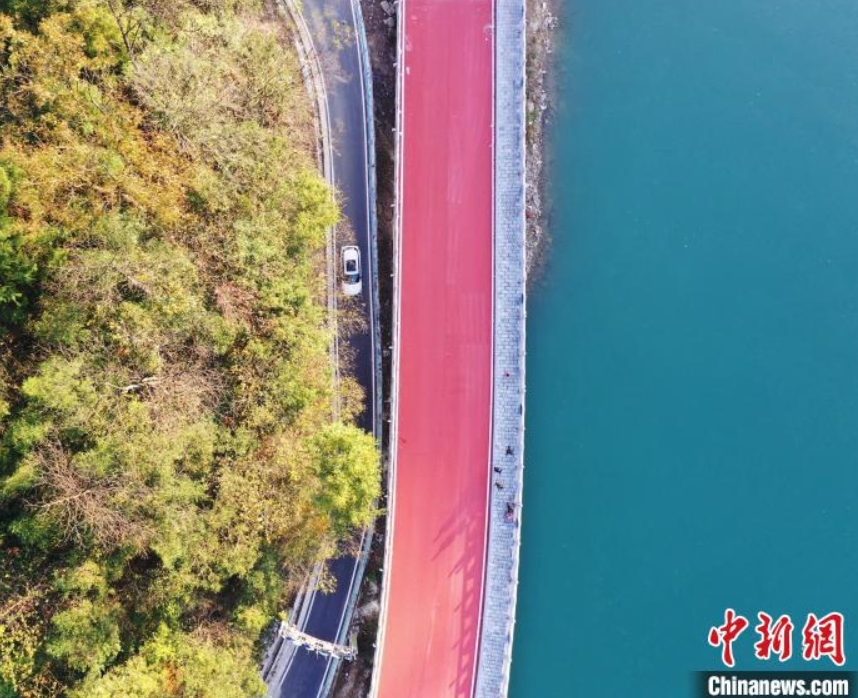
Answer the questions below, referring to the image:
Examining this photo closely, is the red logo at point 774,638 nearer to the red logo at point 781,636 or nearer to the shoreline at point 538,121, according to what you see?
the red logo at point 781,636

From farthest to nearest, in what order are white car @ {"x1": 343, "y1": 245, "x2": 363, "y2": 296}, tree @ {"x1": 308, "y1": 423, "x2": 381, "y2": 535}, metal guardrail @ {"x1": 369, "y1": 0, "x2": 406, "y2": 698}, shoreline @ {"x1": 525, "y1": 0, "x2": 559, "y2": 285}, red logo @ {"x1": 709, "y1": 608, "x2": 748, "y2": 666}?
shoreline @ {"x1": 525, "y1": 0, "x2": 559, "y2": 285} < red logo @ {"x1": 709, "y1": 608, "x2": 748, "y2": 666} < white car @ {"x1": 343, "y1": 245, "x2": 363, "y2": 296} < metal guardrail @ {"x1": 369, "y1": 0, "x2": 406, "y2": 698} < tree @ {"x1": 308, "y1": 423, "x2": 381, "y2": 535}

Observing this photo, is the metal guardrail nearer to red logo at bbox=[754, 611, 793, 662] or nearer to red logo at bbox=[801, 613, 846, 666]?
red logo at bbox=[754, 611, 793, 662]

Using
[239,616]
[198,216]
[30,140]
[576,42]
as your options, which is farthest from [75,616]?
[576,42]

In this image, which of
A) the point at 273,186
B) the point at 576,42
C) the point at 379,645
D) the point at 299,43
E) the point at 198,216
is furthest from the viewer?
the point at 576,42

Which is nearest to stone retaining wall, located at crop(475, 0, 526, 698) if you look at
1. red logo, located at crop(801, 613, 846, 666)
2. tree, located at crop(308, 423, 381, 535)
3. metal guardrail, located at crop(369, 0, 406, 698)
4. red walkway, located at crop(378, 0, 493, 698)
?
red walkway, located at crop(378, 0, 493, 698)

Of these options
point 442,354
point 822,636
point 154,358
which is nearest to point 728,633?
point 822,636

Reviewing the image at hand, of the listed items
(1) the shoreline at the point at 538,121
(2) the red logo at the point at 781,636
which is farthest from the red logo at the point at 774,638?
(1) the shoreline at the point at 538,121

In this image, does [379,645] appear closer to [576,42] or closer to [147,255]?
[147,255]
